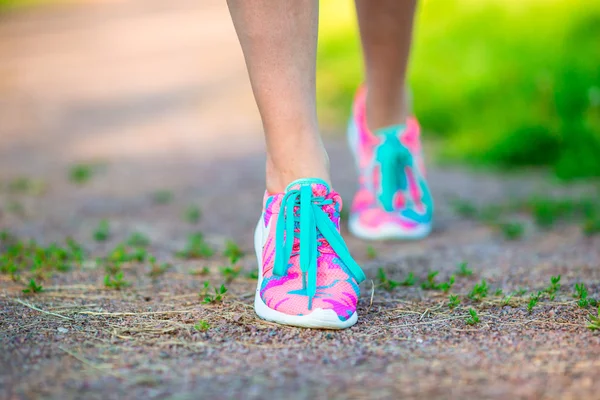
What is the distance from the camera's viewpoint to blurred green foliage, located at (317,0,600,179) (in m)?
3.73

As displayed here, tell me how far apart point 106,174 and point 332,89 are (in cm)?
231

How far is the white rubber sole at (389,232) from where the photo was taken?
8.57ft

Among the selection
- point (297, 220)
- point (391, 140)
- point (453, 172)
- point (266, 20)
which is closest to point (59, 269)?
point (297, 220)

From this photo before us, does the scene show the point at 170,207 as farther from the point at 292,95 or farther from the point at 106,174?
the point at 292,95

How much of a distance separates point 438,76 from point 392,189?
8.54ft

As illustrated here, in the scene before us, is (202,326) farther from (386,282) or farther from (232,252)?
(232,252)

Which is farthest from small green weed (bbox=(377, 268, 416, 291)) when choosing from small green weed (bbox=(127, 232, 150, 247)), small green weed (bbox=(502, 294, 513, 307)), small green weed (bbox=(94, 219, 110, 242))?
small green weed (bbox=(94, 219, 110, 242))

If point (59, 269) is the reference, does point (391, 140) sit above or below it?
above

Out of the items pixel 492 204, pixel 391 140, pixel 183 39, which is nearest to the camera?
pixel 391 140

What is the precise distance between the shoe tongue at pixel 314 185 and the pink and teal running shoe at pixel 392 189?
2.81 feet

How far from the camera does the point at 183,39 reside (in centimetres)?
865

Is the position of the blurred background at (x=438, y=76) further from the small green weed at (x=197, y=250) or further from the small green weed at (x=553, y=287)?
the small green weed at (x=197, y=250)

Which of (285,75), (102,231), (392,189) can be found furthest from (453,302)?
(102,231)

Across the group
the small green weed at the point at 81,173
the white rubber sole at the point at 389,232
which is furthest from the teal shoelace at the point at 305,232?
the small green weed at the point at 81,173
